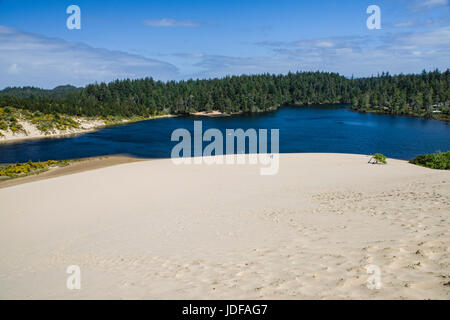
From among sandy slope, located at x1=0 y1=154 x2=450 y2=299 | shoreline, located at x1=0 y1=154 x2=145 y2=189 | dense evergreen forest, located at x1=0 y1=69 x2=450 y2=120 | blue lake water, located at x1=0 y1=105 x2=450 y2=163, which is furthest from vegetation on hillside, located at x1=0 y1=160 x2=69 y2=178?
dense evergreen forest, located at x1=0 y1=69 x2=450 y2=120

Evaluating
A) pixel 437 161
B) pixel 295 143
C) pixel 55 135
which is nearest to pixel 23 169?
pixel 55 135

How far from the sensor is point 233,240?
33.8 ft

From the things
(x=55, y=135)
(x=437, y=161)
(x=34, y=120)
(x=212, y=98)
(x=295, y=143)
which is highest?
(x=212, y=98)

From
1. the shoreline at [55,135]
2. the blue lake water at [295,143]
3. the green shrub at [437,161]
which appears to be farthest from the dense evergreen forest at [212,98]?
the green shrub at [437,161]

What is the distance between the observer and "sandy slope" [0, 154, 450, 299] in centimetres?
656

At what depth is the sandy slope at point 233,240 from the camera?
6559 mm

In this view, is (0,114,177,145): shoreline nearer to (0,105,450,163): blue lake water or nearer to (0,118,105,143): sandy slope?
(0,118,105,143): sandy slope

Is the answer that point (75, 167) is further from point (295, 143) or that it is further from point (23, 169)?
point (295, 143)

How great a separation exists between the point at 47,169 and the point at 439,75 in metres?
167

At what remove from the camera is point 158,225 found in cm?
1319

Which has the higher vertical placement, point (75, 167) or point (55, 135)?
point (55, 135)

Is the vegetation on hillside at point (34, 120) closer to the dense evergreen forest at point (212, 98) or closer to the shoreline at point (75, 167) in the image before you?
the dense evergreen forest at point (212, 98)
